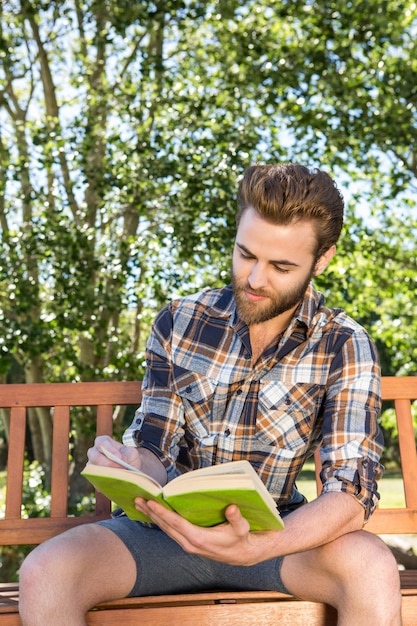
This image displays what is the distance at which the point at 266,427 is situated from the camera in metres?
2.25

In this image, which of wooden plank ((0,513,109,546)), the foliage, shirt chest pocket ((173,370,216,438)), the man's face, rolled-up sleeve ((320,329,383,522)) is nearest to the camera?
rolled-up sleeve ((320,329,383,522))

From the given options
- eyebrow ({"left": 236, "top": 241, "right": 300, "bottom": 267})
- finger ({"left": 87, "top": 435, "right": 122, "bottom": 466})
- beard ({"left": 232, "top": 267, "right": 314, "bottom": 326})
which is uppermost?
eyebrow ({"left": 236, "top": 241, "right": 300, "bottom": 267})

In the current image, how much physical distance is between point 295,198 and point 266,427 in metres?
0.63

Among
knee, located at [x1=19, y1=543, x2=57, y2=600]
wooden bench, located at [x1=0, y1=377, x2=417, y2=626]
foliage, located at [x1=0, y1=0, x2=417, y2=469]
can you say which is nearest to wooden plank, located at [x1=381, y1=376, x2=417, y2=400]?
wooden bench, located at [x1=0, y1=377, x2=417, y2=626]

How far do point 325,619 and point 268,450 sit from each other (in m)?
0.45

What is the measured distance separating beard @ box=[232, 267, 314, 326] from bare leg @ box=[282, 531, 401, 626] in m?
0.63

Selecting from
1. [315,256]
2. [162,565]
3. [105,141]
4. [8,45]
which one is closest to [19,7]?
[8,45]

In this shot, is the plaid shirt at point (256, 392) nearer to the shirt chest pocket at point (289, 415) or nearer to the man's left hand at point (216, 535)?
the shirt chest pocket at point (289, 415)

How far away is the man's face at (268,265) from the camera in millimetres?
2164

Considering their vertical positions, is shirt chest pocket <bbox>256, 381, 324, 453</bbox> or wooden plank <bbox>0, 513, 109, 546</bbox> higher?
shirt chest pocket <bbox>256, 381, 324, 453</bbox>

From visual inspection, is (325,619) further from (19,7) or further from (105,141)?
(19,7)

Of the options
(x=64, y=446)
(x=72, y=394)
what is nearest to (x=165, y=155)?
(x=72, y=394)

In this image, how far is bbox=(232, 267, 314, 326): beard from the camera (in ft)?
7.23

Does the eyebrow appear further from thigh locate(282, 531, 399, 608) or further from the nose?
thigh locate(282, 531, 399, 608)
